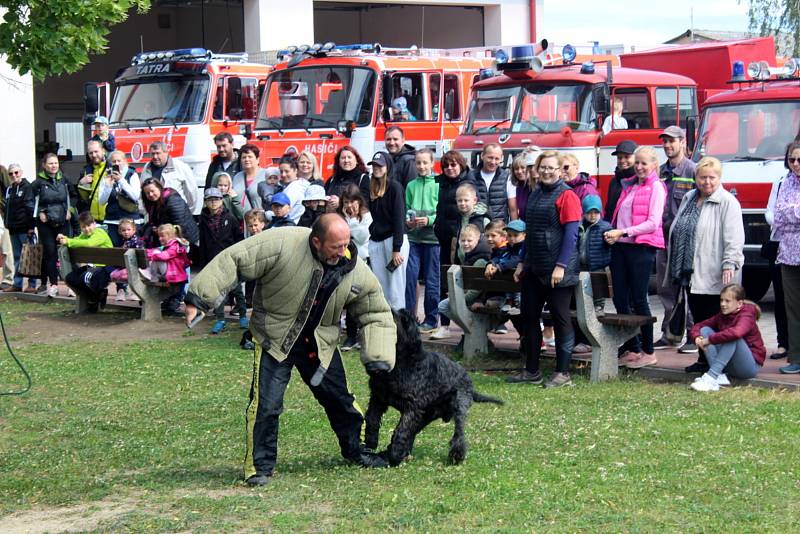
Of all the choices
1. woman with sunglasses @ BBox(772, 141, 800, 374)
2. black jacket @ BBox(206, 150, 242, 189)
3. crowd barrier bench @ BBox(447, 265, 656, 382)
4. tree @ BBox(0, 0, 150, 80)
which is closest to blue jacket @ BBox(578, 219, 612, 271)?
crowd barrier bench @ BBox(447, 265, 656, 382)

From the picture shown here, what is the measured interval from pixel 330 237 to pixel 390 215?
16.8 feet

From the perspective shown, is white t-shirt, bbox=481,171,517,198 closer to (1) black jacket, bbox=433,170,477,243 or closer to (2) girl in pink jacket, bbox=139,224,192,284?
(1) black jacket, bbox=433,170,477,243

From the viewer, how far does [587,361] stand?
10.8 metres

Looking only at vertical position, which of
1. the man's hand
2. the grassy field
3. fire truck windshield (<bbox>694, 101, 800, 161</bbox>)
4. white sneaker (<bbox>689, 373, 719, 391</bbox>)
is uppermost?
fire truck windshield (<bbox>694, 101, 800, 161</bbox>)

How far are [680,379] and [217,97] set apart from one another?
37.7 ft

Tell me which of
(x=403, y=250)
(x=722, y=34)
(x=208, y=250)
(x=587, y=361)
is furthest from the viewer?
(x=722, y=34)

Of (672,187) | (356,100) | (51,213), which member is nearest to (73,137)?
(356,100)

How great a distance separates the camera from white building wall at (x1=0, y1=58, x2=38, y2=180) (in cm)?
2491

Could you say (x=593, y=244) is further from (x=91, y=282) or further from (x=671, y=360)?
(x=91, y=282)

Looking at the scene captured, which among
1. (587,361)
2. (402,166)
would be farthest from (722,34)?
(587,361)

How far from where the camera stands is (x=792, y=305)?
10.2m

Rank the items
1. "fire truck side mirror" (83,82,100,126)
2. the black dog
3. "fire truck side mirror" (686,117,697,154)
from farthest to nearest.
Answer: "fire truck side mirror" (83,82,100,126), "fire truck side mirror" (686,117,697,154), the black dog

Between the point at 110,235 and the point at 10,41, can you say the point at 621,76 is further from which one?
the point at 10,41

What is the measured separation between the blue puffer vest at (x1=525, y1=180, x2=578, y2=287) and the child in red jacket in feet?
3.72
